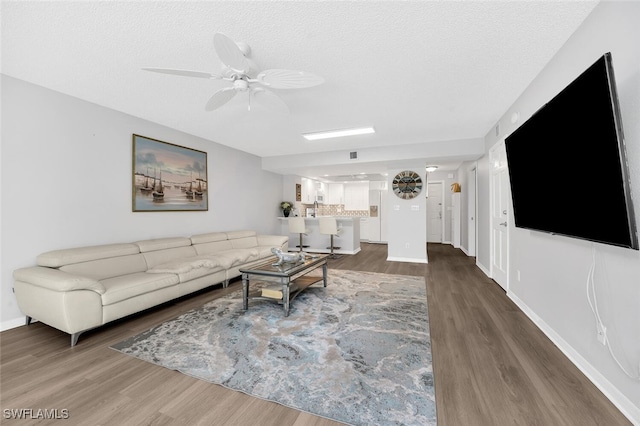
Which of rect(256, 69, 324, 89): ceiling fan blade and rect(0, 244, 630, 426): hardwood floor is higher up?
rect(256, 69, 324, 89): ceiling fan blade

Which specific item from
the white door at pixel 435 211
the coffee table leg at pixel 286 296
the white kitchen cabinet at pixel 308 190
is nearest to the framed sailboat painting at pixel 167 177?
the coffee table leg at pixel 286 296

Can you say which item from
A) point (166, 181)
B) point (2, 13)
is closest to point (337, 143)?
point (166, 181)

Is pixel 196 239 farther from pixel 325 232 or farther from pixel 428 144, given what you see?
pixel 428 144

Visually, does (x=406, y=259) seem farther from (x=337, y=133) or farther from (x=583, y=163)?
(x=583, y=163)

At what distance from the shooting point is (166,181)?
405cm

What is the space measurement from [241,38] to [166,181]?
2886 millimetres

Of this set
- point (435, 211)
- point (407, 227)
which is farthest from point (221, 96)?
point (435, 211)

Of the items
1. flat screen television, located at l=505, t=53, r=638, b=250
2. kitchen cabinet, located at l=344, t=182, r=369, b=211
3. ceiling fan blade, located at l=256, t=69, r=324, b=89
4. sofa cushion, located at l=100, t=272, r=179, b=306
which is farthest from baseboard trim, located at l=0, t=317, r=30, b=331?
kitchen cabinet, located at l=344, t=182, r=369, b=211

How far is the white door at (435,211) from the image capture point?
28.3 feet

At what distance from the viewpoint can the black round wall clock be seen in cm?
576

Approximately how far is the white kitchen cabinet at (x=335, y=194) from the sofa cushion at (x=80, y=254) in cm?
725

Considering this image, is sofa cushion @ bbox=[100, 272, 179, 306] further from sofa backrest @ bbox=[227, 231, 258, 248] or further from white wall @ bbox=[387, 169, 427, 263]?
white wall @ bbox=[387, 169, 427, 263]

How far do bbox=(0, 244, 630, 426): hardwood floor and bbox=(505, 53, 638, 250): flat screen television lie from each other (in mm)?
999

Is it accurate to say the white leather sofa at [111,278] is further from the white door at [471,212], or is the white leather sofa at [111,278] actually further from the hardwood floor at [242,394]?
the white door at [471,212]
